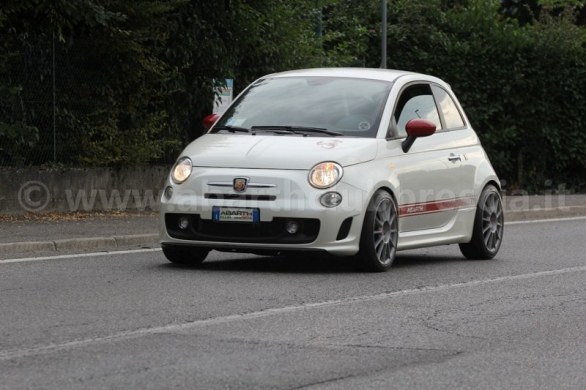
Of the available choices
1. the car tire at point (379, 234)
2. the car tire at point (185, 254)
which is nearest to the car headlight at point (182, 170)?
the car tire at point (185, 254)

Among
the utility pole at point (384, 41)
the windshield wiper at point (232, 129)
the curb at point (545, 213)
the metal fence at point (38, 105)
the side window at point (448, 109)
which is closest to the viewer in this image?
the windshield wiper at point (232, 129)

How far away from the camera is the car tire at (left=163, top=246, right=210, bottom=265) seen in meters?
12.4

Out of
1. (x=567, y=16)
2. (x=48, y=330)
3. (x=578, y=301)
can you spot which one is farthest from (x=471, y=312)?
(x=567, y=16)

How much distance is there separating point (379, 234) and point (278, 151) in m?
1.12

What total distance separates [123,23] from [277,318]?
11.7m

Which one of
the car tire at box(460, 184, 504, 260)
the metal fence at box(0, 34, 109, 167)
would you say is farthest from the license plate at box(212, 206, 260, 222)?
the metal fence at box(0, 34, 109, 167)

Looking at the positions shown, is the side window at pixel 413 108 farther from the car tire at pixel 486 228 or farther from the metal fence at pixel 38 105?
the metal fence at pixel 38 105

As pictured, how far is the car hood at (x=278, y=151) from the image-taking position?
1177 centimetres

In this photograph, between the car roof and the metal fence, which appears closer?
the car roof

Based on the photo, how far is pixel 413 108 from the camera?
1331 centimetres

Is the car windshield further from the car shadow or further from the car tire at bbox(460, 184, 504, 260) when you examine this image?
the car tire at bbox(460, 184, 504, 260)

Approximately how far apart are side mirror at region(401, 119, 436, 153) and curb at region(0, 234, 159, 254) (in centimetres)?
401

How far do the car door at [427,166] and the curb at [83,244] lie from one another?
3.83 m

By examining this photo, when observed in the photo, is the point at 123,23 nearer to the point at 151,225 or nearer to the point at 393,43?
the point at 151,225
